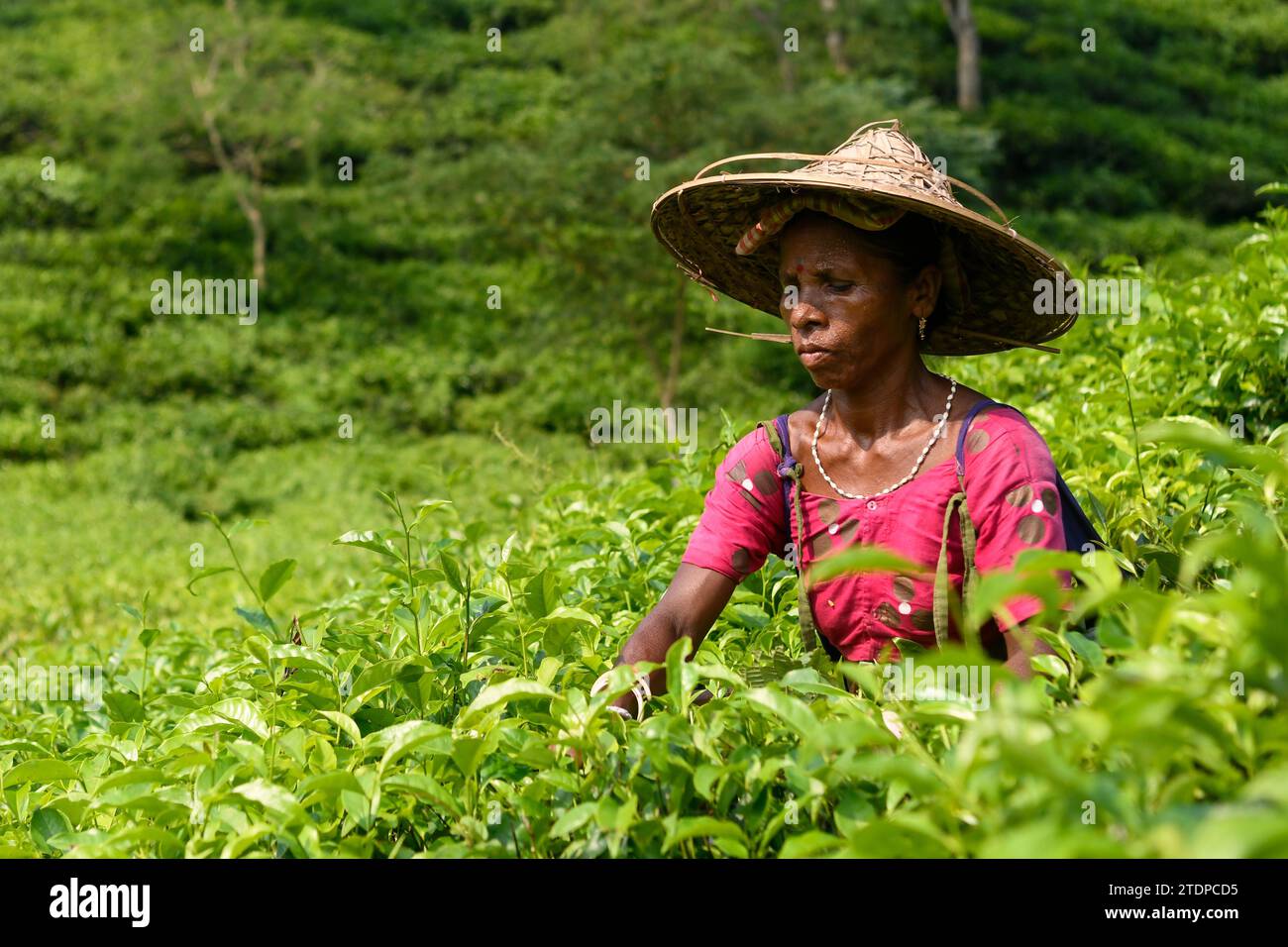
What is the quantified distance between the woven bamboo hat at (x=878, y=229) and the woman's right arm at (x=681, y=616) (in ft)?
1.39

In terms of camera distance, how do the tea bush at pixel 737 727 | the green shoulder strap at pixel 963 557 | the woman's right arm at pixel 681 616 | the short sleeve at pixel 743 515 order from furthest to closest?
the short sleeve at pixel 743 515
the woman's right arm at pixel 681 616
the green shoulder strap at pixel 963 557
the tea bush at pixel 737 727

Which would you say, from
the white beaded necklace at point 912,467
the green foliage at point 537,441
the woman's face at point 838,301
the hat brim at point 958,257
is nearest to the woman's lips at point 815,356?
the woman's face at point 838,301

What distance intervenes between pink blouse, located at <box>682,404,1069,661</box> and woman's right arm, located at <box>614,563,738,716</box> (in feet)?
0.07

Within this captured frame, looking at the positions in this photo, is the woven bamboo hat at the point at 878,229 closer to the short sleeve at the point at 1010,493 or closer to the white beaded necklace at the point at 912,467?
the white beaded necklace at the point at 912,467

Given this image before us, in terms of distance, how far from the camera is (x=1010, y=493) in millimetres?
1889

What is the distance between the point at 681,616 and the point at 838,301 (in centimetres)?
53

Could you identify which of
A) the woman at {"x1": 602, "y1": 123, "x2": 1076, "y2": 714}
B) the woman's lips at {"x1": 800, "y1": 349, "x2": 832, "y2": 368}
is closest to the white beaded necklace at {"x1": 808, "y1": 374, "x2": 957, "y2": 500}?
the woman at {"x1": 602, "y1": 123, "x2": 1076, "y2": 714}

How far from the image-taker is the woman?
1927 mm

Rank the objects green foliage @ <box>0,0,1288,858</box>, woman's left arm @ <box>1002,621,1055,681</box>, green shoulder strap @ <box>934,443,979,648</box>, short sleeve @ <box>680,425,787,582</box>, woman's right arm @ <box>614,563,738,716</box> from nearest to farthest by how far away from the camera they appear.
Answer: green foliage @ <box>0,0,1288,858</box>, woman's left arm @ <box>1002,621,1055,681</box>, green shoulder strap @ <box>934,443,979,648</box>, woman's right arm @ <box>614,563,738,716</box>, short sleeve @ <box>680,425,787,582</box>

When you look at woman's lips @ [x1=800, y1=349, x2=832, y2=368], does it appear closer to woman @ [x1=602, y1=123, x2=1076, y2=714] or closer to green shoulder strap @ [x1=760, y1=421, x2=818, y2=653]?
Result: woman @ [x1=602, y1=123, x2=1076, y2=714]

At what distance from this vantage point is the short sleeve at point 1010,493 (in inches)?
72.9

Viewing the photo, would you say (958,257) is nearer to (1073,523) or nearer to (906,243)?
(906,243)
